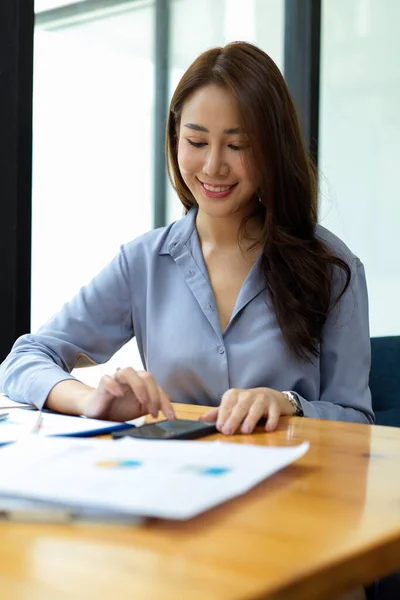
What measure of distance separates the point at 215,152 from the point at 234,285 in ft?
0.90

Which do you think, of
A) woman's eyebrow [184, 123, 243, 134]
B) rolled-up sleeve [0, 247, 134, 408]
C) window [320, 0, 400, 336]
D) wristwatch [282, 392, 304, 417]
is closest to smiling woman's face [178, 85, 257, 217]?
woman's eyebrow [184, 123, 243, 134]

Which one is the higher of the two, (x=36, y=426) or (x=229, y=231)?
(x=229, y=231)

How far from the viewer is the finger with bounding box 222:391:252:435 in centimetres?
117

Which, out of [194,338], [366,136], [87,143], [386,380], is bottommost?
[386,380]

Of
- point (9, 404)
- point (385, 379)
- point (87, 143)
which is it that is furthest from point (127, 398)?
point (87, 143)

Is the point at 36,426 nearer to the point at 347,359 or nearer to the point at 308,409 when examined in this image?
the point at 308,409

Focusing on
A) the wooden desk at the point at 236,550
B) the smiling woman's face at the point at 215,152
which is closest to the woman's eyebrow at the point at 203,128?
the smiling woman's face at the point at 215,152

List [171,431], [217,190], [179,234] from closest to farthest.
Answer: [171,431] → [217,190] → [179,234]

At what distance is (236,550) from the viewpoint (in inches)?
25.8

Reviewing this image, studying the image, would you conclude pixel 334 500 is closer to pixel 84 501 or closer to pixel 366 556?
pixel 366 556

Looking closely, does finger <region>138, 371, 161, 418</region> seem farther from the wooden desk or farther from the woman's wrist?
the wooden desk

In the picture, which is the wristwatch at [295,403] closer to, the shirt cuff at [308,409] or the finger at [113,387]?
the shirt cuff at [308,409]

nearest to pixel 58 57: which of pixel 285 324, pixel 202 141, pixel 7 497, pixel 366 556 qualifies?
pixel 202 141

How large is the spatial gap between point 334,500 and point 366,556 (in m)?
0.14
